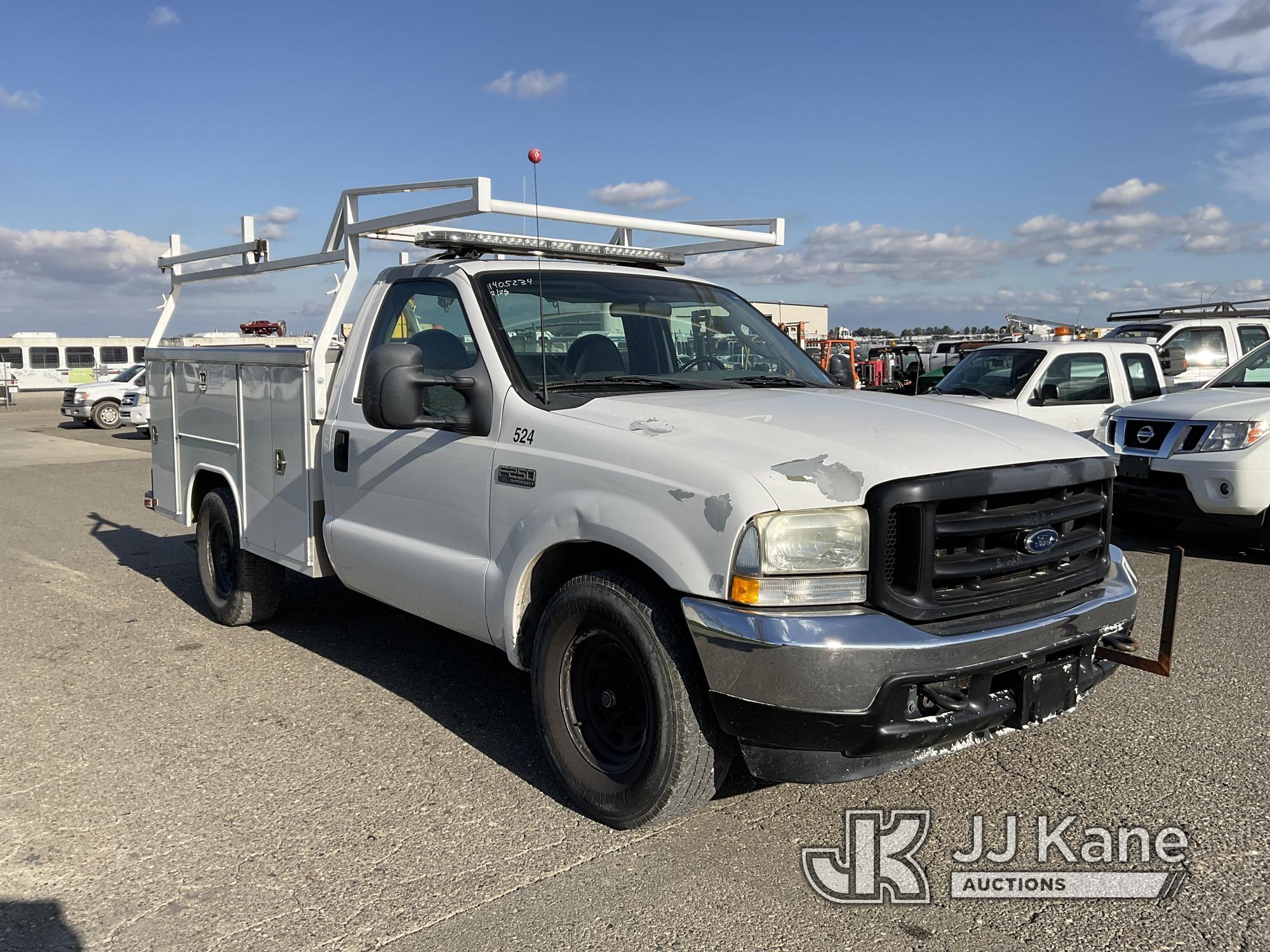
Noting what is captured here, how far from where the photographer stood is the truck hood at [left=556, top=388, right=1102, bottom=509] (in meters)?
3.07

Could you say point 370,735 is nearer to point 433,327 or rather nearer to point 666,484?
point 433,327

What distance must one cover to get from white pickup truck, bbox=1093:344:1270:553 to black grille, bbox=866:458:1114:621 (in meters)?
4.10

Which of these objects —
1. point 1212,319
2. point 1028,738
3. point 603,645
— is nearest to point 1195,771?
point 1028,738

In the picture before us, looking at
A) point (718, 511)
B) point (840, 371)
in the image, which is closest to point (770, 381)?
point (840, 371)

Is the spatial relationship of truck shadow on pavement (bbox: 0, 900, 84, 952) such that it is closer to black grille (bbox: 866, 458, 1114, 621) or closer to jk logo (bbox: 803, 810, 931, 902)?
jk logo (bbox: 803, 810, 931, 902)

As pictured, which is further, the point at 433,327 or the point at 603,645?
the point at 433,327

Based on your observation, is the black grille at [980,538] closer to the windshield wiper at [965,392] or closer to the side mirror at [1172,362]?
the windshield wiper at [965,392]

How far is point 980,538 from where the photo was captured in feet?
10.6

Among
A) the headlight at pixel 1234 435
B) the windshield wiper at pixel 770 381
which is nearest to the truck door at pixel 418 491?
the windshield wiper at pixel 770 381

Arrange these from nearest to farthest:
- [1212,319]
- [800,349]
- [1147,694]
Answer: [1147,694] → [800,349] → [1212,319]

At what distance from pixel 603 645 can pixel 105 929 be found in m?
1.74

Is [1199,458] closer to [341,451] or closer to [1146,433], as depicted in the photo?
[1146,433]

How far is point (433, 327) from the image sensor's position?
178 inches

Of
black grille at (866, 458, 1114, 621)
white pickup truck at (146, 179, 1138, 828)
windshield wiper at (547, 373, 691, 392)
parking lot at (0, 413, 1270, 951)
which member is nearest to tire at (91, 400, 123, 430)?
parking lot at (0, 413, 1270, 951)
